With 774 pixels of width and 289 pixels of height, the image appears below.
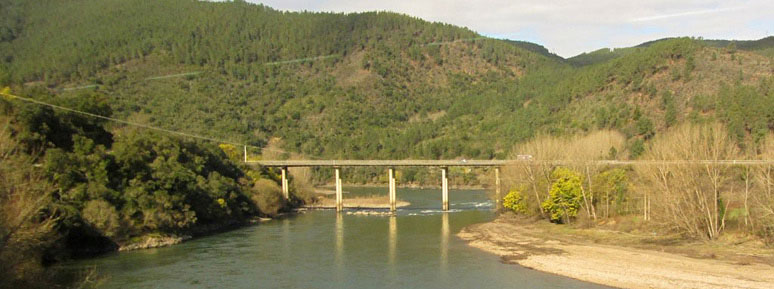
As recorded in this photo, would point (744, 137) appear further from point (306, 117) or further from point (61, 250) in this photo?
point (306, 117)

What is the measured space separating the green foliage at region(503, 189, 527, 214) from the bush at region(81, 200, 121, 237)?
39.8 meters

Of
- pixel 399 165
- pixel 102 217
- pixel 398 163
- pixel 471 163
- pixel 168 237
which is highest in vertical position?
pixel 398 163

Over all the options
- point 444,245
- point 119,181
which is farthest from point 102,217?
point 444,245

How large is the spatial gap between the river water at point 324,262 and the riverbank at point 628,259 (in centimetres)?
212

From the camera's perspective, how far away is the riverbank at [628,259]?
39969 millimetres

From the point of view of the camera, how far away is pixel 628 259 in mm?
47188

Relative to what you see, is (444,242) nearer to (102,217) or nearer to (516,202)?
(516,202)

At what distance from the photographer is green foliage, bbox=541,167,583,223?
66.4 metres

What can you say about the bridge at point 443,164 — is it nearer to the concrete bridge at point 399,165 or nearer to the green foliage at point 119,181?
the concrete bridge at point 399,165

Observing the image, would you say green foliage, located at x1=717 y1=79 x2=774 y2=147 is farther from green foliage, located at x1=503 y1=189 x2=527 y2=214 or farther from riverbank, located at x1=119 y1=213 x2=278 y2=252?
riverbank, located at x1=119 y1=213 x2=278 y2=252

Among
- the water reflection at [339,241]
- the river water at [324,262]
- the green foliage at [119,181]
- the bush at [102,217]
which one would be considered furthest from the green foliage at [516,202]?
the bush at [102,217]

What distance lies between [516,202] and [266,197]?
30975 millimetres

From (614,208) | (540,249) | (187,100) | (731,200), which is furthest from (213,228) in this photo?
(187,100)

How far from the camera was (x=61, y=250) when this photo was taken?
4778cm
